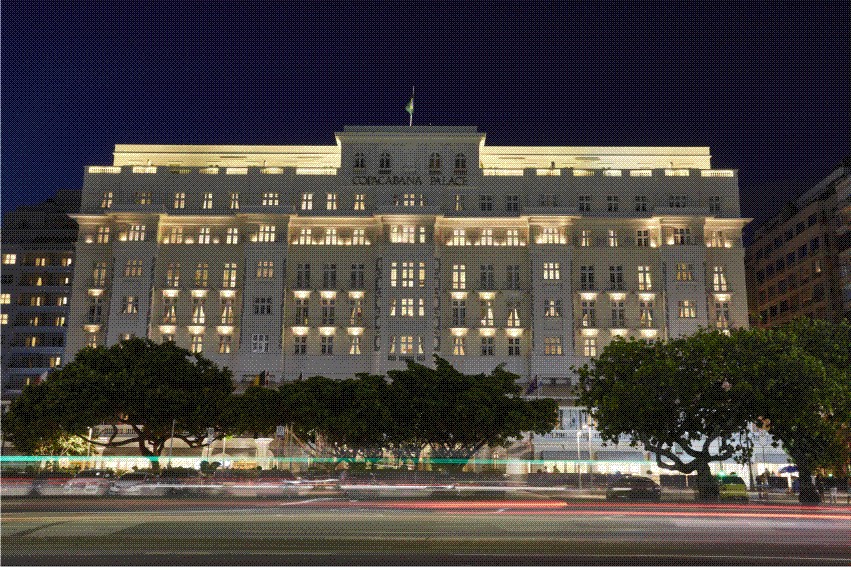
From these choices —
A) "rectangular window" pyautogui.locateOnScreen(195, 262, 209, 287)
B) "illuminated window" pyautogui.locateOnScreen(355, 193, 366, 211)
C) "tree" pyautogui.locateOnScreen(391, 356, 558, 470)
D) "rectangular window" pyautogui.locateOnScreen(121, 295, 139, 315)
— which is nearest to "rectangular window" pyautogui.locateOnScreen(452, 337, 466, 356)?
"illuminated window" pyautogui.locateOnScreen(355, 193, 366, 211)

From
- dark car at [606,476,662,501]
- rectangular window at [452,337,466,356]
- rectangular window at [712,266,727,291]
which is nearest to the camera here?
dark car at [606,476,662,501]

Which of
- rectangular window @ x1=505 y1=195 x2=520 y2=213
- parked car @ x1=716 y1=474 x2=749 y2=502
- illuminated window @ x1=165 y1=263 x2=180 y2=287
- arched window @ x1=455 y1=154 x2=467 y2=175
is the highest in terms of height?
arched window @ x1=455 y1=154 x2=467 y2=175

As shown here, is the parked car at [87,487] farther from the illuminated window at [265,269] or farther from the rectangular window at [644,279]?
the rectangular window at [644,279]

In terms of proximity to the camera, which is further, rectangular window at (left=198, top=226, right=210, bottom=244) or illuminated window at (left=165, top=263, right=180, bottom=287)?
rectangular window at (left=198, top=226, right=210, bottom=244)

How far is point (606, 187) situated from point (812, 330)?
5649cm

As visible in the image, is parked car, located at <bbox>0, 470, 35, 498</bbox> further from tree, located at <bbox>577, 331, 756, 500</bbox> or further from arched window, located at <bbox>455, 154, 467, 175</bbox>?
arched window, located at <bbox>455, 154, 467, 175</bbox>

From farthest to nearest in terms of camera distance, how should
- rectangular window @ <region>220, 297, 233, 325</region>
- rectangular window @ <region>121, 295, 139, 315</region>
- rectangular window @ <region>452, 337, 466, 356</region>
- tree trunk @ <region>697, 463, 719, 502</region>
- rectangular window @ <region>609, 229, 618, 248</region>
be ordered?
rectangular window @ <region>609, 229, 618, 248</region> < rectangular window @ <region>220, 297, 233, 325</region> < rectangular window @ <region>452, 337, 466, 356</region> < rectangular window @ <region>121, 295, 139, 315</region> < tree trunk @ <region>697, 463, 719, 502</region>

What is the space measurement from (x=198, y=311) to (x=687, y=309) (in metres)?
58.3

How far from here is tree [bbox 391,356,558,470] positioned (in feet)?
→ 221

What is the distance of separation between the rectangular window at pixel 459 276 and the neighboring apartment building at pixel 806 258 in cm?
4063

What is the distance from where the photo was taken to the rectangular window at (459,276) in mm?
104875

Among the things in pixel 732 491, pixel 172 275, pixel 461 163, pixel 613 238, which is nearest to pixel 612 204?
pixel 613 238

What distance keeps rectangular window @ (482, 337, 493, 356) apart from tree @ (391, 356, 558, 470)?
102 ft

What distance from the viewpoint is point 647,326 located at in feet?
337
